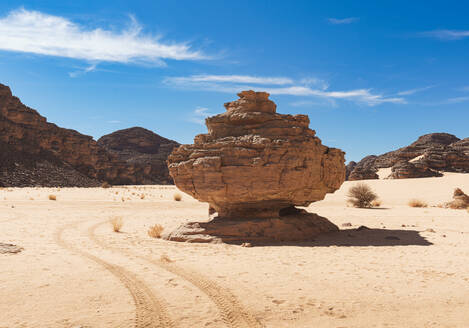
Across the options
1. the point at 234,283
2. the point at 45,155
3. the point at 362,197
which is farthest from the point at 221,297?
the point at 45,155

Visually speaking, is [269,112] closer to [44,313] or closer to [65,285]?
[65,285]

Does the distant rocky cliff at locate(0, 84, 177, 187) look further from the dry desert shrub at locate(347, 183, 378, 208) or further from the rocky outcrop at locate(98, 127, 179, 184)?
the dry desert shrub at locate(347, 183, 378, 208)

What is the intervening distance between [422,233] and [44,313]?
11.5 m

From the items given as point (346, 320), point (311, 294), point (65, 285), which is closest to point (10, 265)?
point (65, 285)

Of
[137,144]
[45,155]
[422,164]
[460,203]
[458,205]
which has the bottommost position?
[458,205]

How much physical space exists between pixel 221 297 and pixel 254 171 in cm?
511

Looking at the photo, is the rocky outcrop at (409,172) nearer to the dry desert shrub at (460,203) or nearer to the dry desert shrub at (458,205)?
the dry desert shrub at (460,203)

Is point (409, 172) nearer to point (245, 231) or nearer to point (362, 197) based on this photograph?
point (362, 197)

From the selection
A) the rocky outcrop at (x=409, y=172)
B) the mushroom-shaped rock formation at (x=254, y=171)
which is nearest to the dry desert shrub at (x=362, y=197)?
the mushroom-shaped rock formation at (x=254, y=171)

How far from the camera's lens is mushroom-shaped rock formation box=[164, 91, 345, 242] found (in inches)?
385

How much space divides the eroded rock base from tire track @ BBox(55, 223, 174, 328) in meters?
3.48

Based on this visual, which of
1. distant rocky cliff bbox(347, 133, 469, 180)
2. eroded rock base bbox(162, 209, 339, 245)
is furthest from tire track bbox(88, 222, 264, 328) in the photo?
distant rocky cliff bbox(347, 133, 469, 180)

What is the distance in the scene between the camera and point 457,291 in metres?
5.39

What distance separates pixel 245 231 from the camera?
9859 mm
